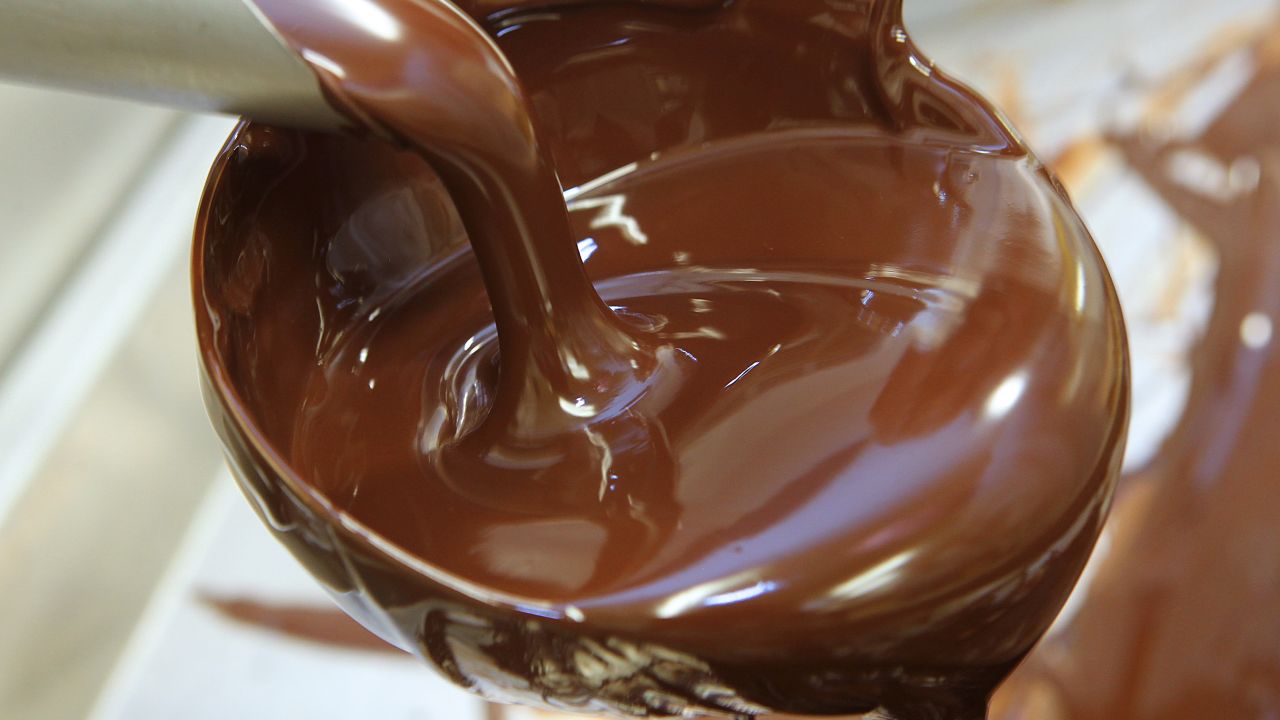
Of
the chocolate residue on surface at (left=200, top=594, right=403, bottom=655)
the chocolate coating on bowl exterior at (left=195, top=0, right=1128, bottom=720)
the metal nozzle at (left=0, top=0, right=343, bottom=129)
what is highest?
the metal nozzle at (left=0, top=0, right=343, bottom=129)

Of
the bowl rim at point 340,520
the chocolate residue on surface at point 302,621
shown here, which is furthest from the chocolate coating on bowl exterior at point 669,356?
the chocolate residue on surface at point 302,621

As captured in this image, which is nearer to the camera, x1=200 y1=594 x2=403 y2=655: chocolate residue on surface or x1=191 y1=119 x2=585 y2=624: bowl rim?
x1=191 y1=119 x2=585 y2=624: bowl rim

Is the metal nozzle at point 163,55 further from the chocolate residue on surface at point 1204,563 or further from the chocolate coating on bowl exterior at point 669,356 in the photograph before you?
the chocolate residue on surface at point 1204,563

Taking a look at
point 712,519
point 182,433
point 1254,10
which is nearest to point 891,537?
point 712,519

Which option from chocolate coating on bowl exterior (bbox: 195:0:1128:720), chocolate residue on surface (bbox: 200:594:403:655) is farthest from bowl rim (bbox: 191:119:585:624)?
chocolate residue on surface (bbox: 200:594:403:655)

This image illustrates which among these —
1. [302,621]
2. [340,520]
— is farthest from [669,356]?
[302,621]

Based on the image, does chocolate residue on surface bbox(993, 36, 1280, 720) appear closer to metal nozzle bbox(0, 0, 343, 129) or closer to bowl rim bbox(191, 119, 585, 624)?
bowl rim bbox(191, 119, 585, 624)

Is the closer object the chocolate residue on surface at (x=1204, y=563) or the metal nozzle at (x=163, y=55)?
the metal nozzle at (x=163, y=55)
